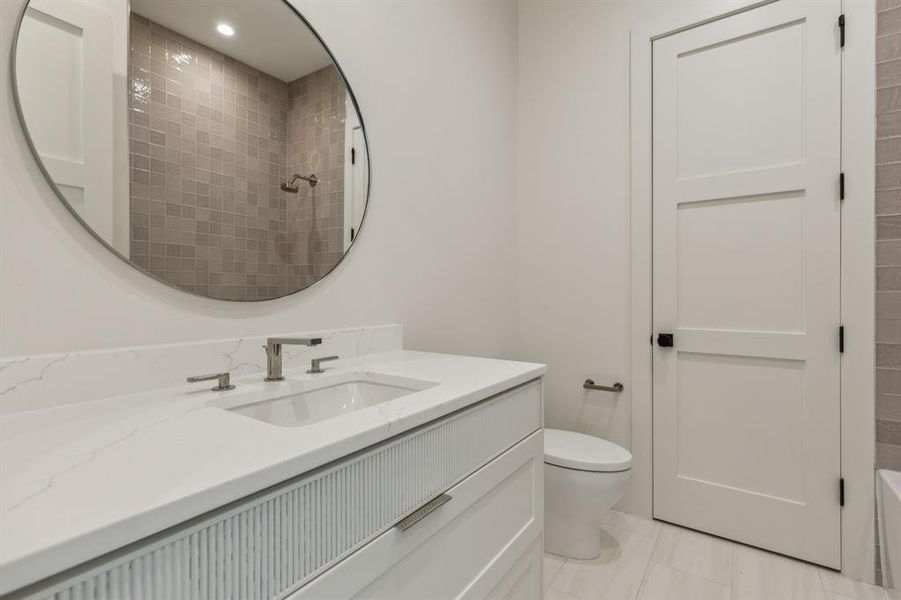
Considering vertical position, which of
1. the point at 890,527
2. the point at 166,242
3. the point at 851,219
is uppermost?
the point at 851,219

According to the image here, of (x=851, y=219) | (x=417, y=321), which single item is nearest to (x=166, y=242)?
(x=417, y=321)

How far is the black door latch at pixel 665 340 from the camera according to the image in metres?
1.95

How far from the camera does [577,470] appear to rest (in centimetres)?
164

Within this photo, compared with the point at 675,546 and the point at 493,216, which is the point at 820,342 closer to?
the point at 675,546

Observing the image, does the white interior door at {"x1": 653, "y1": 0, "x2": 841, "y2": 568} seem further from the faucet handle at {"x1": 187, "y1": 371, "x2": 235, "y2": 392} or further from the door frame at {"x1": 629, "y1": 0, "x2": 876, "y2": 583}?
the faucet handle at {"x1": 187, "y1": 371, "x2": 235, "y2": 392}

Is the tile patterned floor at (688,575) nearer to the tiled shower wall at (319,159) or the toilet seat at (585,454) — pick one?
the toilet seat at (585,454)

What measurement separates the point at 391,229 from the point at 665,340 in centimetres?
134

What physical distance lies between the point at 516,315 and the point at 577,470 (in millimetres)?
946

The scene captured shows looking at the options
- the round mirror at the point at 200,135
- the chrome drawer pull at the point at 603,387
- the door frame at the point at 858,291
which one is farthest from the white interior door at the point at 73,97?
the door frame at the point at 858,291

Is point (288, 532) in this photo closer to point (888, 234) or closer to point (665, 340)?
point (665, 340)

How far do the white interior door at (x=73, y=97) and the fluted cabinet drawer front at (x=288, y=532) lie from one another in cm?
70

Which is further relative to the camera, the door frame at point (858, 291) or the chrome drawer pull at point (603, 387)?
the chrome drawer pull at point (603, 387)

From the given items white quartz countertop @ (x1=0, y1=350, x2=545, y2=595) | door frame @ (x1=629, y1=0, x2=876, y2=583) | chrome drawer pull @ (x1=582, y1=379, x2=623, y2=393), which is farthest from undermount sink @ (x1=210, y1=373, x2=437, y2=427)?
door frame @ (x1=629, y1=0, x2=876, y2=583)

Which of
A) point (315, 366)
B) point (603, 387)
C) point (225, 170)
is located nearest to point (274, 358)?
point (315, 366)
